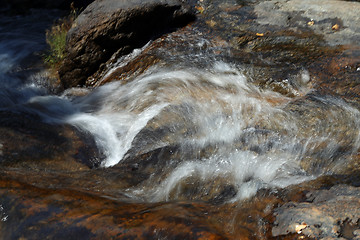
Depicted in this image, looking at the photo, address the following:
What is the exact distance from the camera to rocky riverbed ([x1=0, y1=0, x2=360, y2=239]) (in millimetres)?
2553

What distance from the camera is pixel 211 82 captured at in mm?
5090

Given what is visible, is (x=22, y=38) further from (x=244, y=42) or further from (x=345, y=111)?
(x=345, y=111)

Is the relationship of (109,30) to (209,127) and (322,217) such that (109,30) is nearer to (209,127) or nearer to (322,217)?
(209,127)

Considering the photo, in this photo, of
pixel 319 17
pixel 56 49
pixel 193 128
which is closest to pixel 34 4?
pixel 56 49

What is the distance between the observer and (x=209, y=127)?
4273 millimetres

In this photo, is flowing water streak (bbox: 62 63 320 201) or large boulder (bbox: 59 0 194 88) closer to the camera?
flowing water streak (bbox: 62 63 320 201)

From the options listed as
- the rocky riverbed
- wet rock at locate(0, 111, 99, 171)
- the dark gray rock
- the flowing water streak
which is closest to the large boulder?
the rocky riverbed

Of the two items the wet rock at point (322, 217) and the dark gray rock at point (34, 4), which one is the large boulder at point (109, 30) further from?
the wet rock at point (322, 217)

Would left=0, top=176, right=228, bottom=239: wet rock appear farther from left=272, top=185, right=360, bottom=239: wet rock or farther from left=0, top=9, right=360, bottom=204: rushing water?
left=0, top=9, right=360, bottom=204: rushing water

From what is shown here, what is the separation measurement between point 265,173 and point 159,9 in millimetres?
3890

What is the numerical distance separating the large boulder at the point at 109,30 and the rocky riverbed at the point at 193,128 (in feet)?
0.07

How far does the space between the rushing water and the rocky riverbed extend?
2cm

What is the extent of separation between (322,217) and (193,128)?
6.62ft

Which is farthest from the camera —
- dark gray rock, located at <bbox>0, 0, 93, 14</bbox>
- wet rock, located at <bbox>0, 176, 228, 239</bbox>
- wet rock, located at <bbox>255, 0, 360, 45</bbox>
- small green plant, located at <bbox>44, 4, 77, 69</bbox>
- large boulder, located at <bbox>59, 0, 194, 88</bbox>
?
dark gray rock, located at <bbox>0, 0, 93, 14</bbox>
